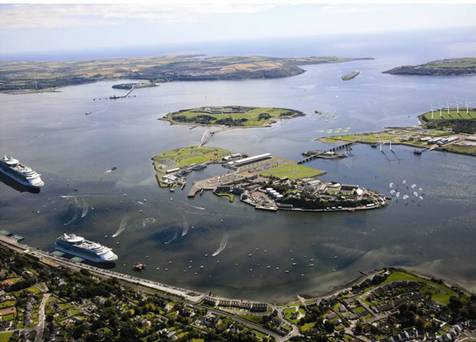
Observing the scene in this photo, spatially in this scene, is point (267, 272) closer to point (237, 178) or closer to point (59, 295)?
point (59, 295)

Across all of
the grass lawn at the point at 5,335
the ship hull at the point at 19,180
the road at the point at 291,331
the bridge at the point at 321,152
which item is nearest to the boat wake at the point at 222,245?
the road at the point at 291,331

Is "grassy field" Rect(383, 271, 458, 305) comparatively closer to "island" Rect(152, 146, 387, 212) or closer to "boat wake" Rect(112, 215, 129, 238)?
"island" Rect(152, 146, 387, 212)

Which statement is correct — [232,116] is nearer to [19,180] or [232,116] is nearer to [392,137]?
[392,137]

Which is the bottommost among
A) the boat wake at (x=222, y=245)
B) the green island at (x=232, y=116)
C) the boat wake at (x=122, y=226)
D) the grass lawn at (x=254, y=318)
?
the grass lawn at (x=254, y=318)

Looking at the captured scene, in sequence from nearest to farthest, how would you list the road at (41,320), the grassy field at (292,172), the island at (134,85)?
the road at (41,320)
the grassy field at (292,172)
the island at (134,85)

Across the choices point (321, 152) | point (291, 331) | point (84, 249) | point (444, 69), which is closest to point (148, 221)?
point (84, 249)

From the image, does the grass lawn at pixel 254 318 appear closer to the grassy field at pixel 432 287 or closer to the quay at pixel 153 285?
the quay at pixel 153 285
